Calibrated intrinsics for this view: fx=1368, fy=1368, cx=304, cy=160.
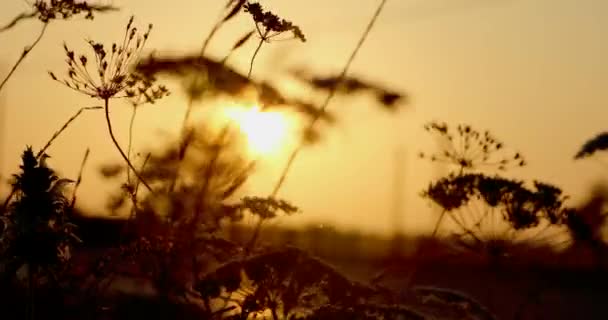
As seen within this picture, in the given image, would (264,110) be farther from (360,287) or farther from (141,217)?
(360,287)

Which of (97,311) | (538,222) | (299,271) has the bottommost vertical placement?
(97,311)

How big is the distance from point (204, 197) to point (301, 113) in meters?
1.39

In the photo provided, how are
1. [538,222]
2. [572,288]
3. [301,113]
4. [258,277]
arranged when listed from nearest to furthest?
[258,277], [301,113], [538,222], [572,288]

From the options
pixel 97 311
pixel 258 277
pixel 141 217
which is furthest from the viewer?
pixel 141 217

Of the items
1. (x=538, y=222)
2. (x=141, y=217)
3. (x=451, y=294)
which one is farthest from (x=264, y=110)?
(x=538, y=222)

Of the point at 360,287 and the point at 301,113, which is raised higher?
the point at 301,113

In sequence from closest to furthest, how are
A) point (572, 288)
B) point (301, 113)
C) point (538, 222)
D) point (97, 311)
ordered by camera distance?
point (97, 311) → point (301, 113) → point (538, 222) → point (572, 288)

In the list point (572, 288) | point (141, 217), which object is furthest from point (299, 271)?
point (572, 288)

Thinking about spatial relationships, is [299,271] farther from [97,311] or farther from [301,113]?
[301,113]

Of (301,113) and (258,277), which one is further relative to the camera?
(301,113)

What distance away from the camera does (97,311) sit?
1027cm

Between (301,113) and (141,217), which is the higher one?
(301,113)

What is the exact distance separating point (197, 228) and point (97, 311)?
0.98 meters

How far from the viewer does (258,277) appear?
372 inches
